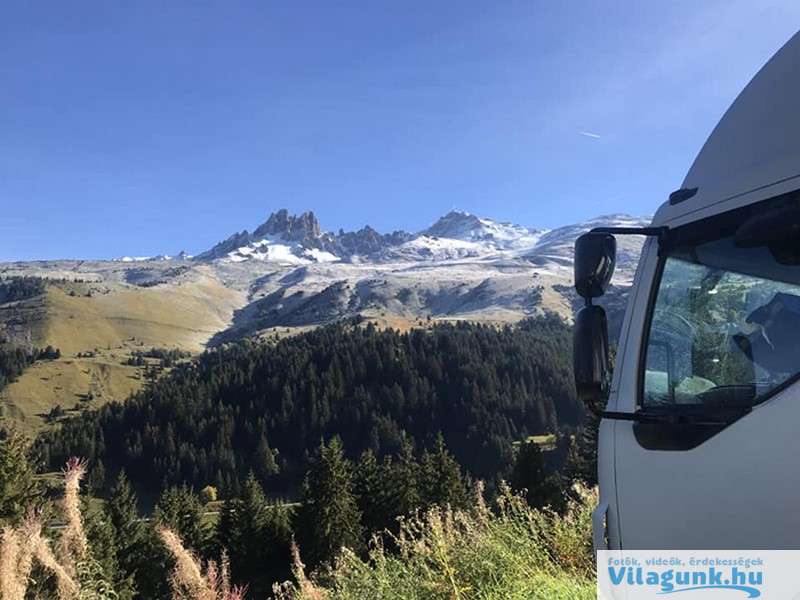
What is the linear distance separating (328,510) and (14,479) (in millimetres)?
23635

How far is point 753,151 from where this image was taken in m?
3.54

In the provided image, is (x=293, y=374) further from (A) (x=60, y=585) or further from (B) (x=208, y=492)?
(A) (x=60, y=585)

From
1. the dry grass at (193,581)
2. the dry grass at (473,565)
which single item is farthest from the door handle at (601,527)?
the dry grass at (193,581)

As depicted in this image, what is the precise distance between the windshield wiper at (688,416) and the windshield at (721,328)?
51 mm

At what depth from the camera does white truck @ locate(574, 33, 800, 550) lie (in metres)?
2.89

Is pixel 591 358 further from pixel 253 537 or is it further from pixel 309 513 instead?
pixel 253 537

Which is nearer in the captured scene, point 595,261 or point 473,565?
point 595,261

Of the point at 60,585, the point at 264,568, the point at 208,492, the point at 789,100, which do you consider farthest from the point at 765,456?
the point at 208,492

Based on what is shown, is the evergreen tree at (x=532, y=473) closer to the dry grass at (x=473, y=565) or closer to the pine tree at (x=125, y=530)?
the pine tree at (x=125, y=530)

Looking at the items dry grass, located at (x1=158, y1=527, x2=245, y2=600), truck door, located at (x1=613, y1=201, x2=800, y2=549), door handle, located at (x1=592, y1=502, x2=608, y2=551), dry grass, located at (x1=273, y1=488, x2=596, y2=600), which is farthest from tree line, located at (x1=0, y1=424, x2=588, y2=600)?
truck door, located at (x1=613, y1=201, x2=800, y2=549)

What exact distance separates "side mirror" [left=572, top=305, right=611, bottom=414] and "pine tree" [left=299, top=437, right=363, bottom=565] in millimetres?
45453

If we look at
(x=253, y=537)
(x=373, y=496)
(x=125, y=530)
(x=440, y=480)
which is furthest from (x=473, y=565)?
(x=125, y=530)

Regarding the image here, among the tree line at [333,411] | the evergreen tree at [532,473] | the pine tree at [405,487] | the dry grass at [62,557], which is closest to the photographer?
the dry grass at [62,557]

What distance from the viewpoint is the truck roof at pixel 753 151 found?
331cm
